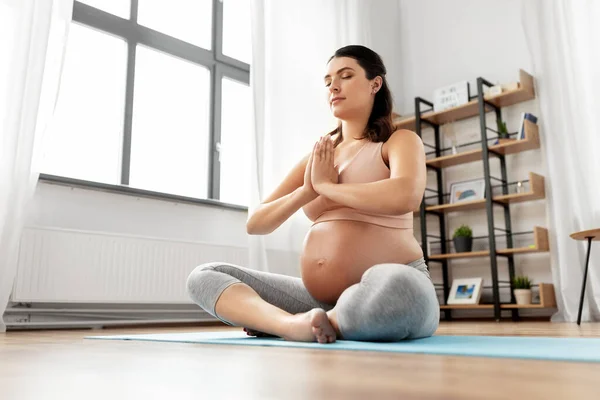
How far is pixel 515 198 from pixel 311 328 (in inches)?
120

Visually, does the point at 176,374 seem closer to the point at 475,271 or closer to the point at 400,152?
the point at 400,152

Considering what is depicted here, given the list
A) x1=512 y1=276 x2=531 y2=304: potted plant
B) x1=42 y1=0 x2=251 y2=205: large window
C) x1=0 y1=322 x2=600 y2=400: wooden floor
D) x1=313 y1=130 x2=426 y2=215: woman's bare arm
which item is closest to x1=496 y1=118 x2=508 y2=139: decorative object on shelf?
x1=512 y1=276 x2=531 y2=304: potted plant

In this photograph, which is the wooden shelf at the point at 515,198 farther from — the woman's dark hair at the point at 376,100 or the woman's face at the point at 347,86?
the woman's face at the point at 347,86

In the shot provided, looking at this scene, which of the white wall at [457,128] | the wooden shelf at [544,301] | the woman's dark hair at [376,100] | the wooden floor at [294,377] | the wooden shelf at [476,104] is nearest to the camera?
the wooden floor at [294,377]

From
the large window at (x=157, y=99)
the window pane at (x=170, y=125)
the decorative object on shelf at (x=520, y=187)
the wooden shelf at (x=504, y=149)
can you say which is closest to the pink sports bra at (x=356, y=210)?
the large window at (x=157, y=99)

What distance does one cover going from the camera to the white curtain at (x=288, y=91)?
11.6 feet

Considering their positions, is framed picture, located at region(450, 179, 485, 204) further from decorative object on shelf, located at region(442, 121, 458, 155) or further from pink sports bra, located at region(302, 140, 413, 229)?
pink sports bra, located at region(302, 140, 413, 229)

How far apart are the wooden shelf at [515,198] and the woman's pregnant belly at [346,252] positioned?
2.53 m

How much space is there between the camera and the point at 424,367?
74 cm

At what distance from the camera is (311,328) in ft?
3.91

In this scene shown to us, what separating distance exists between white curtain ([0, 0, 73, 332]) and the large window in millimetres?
377

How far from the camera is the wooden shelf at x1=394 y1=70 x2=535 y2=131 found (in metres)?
3.89

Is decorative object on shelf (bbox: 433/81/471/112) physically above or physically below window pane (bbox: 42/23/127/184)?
above

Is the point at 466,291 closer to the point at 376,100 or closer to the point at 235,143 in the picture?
the point at 235,143
